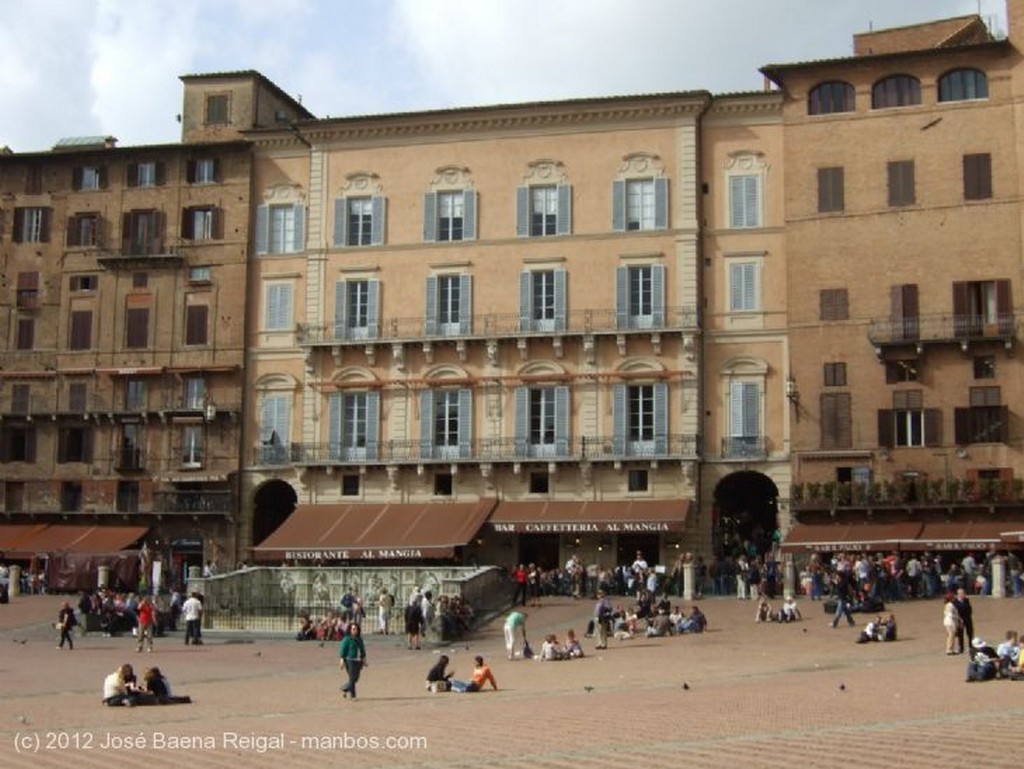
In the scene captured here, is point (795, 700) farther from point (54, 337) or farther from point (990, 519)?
point (54, 337)

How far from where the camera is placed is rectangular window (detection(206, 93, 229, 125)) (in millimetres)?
62188

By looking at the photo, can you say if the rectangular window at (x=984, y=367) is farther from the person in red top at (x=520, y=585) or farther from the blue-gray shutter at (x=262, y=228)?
the blue-gray shutter at (x=262, y=228)

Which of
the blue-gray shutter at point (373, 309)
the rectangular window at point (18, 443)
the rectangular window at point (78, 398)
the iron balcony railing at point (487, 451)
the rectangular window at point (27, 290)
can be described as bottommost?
the iron balcony railing at point (487, 451)

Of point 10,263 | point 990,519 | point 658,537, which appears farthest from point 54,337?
point 990,519

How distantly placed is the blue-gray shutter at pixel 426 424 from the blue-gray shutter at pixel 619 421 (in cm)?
679

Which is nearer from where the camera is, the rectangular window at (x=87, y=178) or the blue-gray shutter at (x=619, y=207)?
the blue-gray shutter at (x=619, y=207)

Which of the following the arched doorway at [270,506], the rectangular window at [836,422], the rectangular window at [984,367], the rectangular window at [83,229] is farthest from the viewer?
the rectangular window at [83,229]

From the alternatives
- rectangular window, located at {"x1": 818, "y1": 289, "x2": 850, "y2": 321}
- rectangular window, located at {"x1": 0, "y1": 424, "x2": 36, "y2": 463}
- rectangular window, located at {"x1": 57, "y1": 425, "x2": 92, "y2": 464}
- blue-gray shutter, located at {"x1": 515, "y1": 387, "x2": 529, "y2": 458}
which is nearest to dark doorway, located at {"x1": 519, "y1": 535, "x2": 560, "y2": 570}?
blue-gray shutter, located at {"x1": 515, "y1": 387, "x2": 529, "y2": 458}

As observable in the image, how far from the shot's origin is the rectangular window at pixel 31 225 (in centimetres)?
6231

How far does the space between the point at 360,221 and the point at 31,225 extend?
1439 cm

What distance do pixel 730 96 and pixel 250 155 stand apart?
1903 cm

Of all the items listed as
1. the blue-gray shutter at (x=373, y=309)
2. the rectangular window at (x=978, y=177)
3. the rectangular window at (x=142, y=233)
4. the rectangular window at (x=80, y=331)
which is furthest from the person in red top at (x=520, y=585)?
the rectangular window at (x=80, y=331)

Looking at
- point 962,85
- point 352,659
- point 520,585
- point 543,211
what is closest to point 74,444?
point 543,211

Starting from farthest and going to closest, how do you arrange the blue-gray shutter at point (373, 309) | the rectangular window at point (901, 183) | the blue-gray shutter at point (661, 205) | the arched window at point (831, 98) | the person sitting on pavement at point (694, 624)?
1. the blue-gray shutter at point (373, 309)
2. the blue-gray shutter at point (661, 205)
3. the arched window at point (831, 98)
4. the rectangular window at point (901, 183)
5. the person sitting on pavement at point (694, 624)
